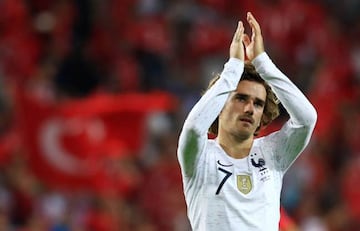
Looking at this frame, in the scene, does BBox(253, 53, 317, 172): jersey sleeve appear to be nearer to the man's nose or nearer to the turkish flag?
the man's nose

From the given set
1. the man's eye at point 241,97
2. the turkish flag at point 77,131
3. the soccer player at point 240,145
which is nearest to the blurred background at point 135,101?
the turkish flag at point 77,131

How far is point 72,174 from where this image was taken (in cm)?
1171

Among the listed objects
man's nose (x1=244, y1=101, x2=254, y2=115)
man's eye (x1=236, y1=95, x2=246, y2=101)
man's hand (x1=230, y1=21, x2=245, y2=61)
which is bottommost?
man's nose (x1=244, y1=101, x2=254, y2=115)

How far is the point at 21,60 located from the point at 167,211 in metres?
2.03

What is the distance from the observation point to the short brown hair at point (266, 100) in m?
6.81

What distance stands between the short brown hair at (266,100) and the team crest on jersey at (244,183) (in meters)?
0.27

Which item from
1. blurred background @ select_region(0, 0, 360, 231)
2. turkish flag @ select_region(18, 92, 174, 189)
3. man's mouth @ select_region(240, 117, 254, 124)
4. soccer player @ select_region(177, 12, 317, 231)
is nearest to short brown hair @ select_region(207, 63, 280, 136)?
soccer player @ select_region(177, 12, 317, 231)

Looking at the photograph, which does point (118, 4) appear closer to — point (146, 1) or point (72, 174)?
point (146, 1)

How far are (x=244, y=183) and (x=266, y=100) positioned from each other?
1.45ft

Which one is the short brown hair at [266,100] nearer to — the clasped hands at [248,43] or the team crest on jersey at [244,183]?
the clasped hands at [248,43]

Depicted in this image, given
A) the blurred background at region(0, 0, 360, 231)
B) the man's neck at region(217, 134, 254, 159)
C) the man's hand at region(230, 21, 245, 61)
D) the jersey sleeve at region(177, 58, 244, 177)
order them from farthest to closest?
the blurred background at region(0, 0, 360, 231) < the man's neck at region(217, 134, 254, 159) < the man's hand at region(230, 21, 245, 61) < the jersey sleeve at region(177, 58, 244, 177)

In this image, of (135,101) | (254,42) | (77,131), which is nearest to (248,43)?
(254,42)

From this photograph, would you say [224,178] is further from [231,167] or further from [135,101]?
[135,101]

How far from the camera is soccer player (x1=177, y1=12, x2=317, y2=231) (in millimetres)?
6621
